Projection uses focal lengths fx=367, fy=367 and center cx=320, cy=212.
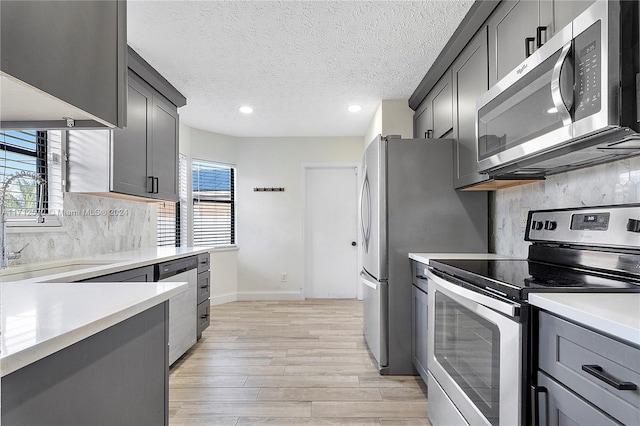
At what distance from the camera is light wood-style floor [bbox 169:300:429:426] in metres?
2.15

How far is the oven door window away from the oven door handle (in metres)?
0.07

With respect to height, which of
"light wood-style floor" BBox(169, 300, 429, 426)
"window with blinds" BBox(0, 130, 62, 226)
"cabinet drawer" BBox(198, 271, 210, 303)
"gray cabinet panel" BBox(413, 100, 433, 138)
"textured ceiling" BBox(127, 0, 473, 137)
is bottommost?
"light wood-style floor" BBox(169, 300, 429, 426)

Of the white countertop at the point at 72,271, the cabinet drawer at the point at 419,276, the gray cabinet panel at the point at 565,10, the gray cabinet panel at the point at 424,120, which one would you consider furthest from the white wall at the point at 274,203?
the gray cabinet panel at the point at 565,10

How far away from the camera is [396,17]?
2279 mm

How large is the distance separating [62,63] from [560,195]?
2.19 m

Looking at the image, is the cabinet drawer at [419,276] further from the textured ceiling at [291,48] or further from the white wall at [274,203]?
the white wall at [274,203]

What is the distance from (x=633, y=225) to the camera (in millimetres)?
1396

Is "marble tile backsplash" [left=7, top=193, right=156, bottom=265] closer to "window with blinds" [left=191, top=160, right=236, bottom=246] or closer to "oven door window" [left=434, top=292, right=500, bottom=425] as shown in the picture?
"window with blinds" [left=191, top=160, right=236, bottom=246]

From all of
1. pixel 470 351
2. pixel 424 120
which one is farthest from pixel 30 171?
pixel 424 120

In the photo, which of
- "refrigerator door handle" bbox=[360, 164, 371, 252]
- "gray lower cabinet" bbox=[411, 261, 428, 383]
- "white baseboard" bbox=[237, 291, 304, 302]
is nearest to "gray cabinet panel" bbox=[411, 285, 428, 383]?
"gray lower cabinet" bbox=[411, 261, 428, 383]

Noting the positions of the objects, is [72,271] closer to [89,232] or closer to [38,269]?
[38,269]

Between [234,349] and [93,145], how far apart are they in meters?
2.01

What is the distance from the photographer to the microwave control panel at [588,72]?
3.82 feet

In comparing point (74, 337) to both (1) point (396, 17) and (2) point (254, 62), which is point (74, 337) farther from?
(2) point (254, 62)
